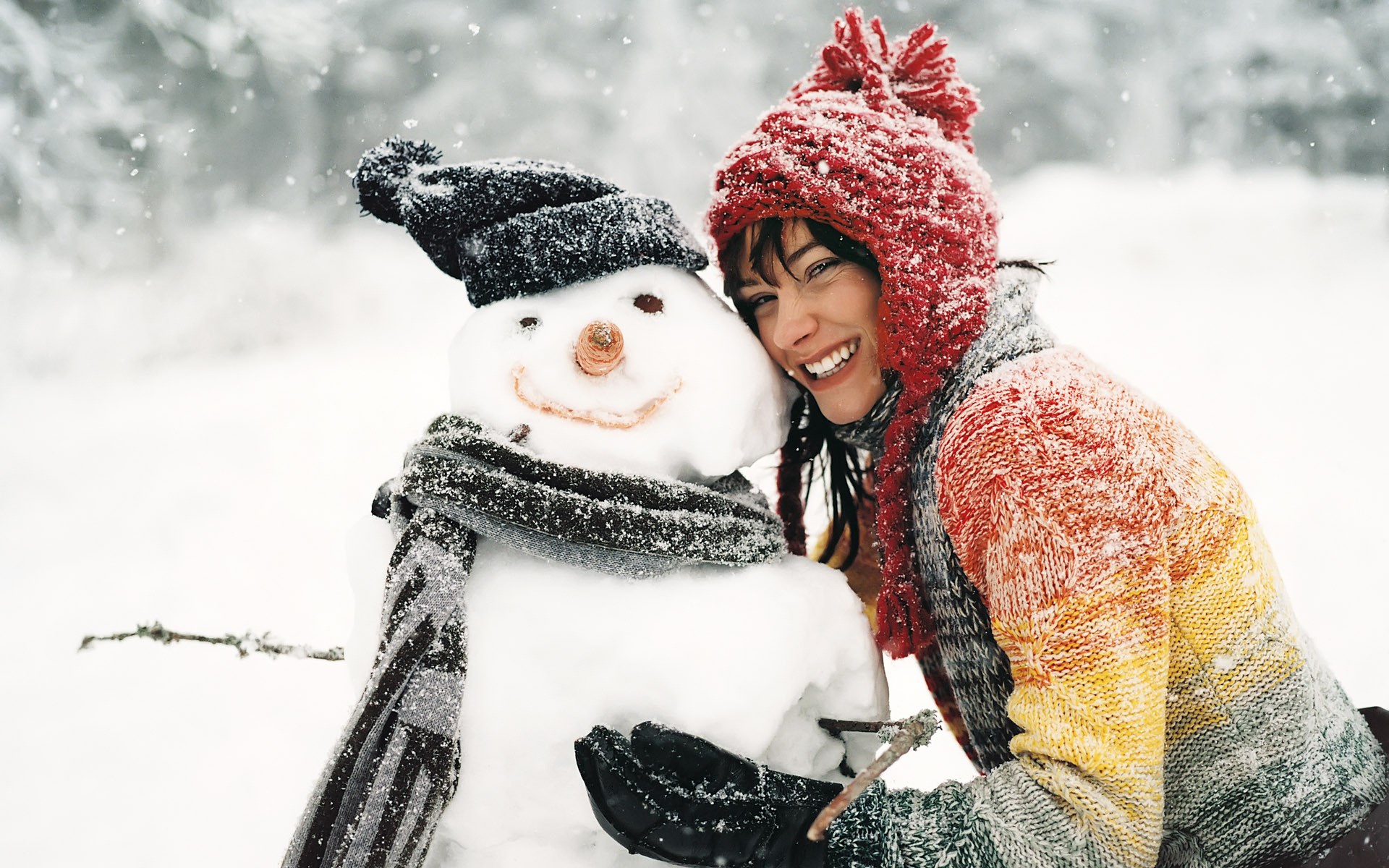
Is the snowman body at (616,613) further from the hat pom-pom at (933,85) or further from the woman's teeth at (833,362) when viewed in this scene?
the hat pom-pom at (933,85)

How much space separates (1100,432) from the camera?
0.81 metres

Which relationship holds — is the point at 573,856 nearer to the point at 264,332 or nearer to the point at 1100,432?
the point at 1100,432

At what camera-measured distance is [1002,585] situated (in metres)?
0.82

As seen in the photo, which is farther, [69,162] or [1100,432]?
[69,162]

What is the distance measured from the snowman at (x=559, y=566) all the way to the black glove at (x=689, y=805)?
3 centimetres

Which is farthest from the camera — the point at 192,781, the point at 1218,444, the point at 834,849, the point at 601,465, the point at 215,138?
the point at 215,138

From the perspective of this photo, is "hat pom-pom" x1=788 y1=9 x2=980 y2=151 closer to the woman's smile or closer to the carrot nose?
the woman's smile

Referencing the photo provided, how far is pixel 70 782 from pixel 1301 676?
1937 millimetres

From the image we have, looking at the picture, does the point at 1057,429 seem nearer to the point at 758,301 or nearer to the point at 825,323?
the point at 825,323

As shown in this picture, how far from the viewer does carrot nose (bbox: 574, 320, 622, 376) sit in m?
0.89

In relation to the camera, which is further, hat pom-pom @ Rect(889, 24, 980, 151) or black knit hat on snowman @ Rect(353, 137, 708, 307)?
hat pom-pom @ Rect(889, 24, 980, 151)

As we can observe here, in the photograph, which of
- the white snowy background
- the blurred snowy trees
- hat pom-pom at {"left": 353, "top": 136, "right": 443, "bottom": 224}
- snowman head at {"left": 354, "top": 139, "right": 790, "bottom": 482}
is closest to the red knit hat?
snowman head at {"left": 354, "top": 139, "right": 790, "bottom": 482}

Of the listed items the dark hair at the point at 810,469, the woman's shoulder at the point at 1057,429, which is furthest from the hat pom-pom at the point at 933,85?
the woman's shoulder at the point at 1057,429

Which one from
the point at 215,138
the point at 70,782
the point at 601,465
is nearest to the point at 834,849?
the point at 601,465
